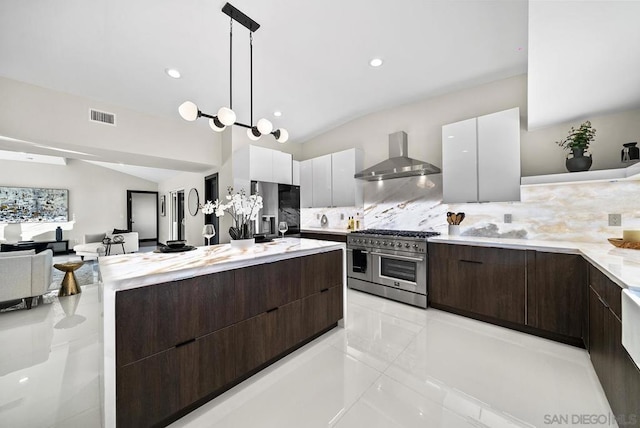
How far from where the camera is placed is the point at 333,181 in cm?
451

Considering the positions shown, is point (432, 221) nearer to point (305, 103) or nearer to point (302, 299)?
point (302, 299)

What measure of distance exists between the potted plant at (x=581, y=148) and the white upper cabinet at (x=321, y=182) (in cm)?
317

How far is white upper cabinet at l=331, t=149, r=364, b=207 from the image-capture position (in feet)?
14.0

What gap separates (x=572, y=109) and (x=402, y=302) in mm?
2752

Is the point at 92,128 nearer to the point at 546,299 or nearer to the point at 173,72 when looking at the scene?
the point at 173,72

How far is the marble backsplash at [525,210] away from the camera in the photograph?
2.45 m

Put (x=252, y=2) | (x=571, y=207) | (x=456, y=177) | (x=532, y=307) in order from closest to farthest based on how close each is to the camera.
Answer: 1. (x=252, y=2)
2. (x=532, y=307)
3. (x=571, y=207)
4. (x=456, y=177)

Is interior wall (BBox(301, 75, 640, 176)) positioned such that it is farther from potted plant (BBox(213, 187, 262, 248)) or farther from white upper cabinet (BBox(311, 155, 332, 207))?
potted plant (BBox(213, 187, 262, 248))

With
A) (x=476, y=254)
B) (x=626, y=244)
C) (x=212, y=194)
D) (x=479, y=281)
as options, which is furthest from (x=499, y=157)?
(x=212, y=194)

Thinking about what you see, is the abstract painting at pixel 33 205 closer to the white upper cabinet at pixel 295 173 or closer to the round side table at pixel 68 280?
the round side table at pixel 68 280

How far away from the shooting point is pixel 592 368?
1.88 m

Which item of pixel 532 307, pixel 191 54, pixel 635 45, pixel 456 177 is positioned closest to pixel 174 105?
pixel 191 54

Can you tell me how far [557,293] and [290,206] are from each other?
3888mm

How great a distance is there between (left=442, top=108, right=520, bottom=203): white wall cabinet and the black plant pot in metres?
0.43
